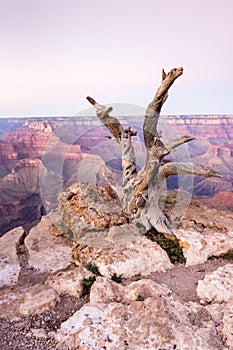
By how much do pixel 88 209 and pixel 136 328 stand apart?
6028 millimetres

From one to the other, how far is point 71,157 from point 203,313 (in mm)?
88484

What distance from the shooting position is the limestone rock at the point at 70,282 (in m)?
7.08

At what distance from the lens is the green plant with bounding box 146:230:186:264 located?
8.88m

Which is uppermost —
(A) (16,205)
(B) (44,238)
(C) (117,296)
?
(C) (117,296)

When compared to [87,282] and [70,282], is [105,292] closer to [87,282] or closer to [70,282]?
[87,282]

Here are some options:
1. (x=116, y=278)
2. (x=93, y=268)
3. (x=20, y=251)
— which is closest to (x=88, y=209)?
(x=20, y=251)

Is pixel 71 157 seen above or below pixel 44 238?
below

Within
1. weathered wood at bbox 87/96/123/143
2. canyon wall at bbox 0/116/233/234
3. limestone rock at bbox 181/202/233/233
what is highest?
weathered wood at bbox 87/96/123/143

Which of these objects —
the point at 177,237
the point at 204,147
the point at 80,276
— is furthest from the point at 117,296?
the point at 204,147

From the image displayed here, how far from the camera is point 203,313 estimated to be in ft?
19.7

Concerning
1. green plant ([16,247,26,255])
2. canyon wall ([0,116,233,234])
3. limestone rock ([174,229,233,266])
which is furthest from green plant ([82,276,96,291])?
canyon wall ([0,116,233,234])

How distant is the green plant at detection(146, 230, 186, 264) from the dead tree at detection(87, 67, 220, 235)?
24 cm

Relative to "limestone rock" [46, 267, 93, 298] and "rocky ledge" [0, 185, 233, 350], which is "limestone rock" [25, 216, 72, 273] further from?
"limestone rock" [46, 267, 93, 298]

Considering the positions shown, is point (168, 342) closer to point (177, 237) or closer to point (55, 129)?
point (177, 237)
